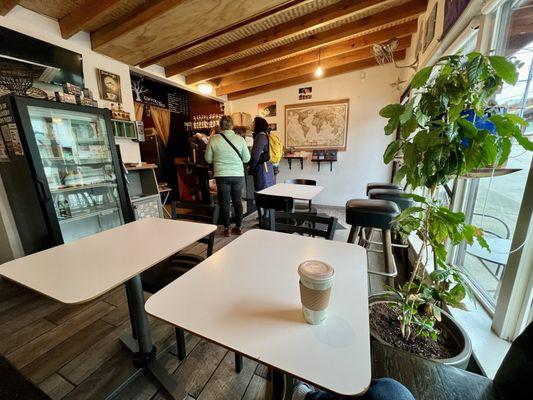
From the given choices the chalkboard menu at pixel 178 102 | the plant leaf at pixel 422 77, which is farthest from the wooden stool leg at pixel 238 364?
the chalkboard menu at pixel 178 102

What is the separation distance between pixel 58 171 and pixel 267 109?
3995mm

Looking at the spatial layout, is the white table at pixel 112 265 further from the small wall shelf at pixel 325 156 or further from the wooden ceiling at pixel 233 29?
the small wall shelf at pixel 325 156

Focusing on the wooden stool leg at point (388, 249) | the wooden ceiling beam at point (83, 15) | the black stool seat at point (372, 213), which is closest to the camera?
the black stool seat at point (372, 213)

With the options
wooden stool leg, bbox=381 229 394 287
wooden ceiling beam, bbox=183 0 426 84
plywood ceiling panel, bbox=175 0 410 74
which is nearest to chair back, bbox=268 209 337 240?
wooden stool leg, bbox=381 229 394 287

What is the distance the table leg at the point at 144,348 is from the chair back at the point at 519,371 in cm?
135

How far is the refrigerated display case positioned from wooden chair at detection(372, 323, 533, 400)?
267cm

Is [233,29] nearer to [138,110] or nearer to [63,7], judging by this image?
[63,7]

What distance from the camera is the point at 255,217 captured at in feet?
13.4

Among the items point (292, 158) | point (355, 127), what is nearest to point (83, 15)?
point (292, 158)

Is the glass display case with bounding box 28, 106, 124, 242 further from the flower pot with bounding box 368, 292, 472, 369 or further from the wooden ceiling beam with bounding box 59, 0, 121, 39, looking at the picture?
the flower pot with bounding box 368, 292, 472, 369

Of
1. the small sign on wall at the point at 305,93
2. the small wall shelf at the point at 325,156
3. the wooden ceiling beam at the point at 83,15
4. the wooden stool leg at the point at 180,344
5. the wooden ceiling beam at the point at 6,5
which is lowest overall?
the wooden stool leg at the point at 180,344

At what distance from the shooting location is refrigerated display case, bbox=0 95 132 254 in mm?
1839

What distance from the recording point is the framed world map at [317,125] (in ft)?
14.7

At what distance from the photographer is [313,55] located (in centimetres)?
373
